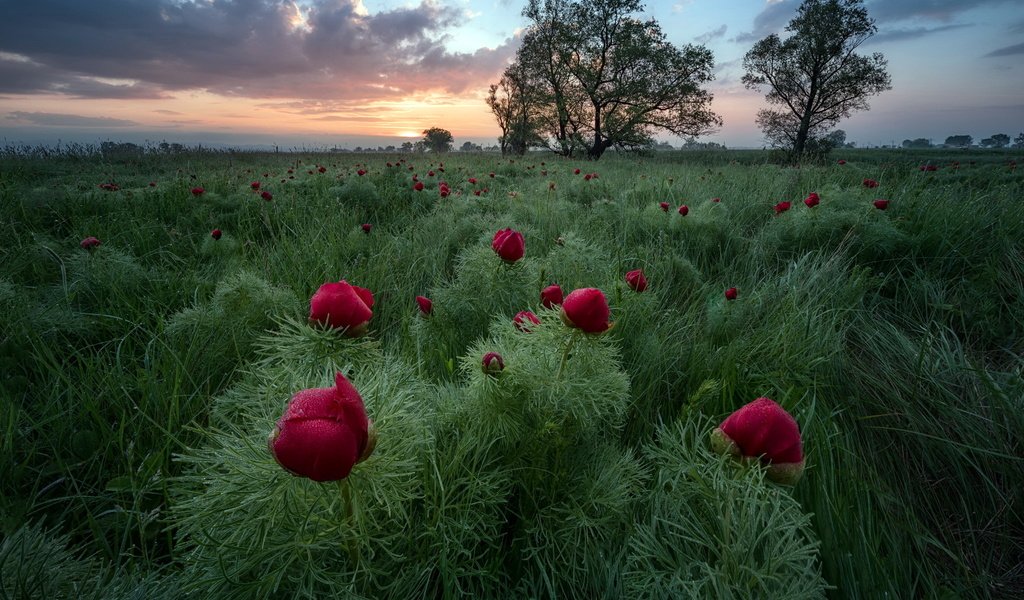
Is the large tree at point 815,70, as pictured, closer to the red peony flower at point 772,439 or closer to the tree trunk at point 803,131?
the tree trunk at point 803,131

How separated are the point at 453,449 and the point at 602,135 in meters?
25.3

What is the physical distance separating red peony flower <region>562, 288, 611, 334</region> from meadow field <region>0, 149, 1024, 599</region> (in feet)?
0.35

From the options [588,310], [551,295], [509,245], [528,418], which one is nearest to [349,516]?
[528,418]

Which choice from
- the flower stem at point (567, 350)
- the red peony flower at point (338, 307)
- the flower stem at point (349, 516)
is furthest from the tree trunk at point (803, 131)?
the flower stem at point (349, 516)

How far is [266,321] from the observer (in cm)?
196

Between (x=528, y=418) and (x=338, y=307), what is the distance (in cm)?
57

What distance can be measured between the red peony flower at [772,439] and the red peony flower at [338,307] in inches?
34.3

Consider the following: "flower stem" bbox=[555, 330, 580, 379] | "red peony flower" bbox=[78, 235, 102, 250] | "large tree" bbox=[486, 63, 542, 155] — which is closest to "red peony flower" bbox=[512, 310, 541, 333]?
"flower stem" bbox=[555, 330, 580, 379]

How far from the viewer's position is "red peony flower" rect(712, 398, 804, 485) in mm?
832

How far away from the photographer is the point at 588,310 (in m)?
0.99

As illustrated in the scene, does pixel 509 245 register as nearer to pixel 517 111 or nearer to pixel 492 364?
pixel 492 364

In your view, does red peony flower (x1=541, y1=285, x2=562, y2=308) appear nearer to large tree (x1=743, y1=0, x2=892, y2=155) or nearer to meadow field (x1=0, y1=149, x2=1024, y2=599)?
meadow field (x1=0, y1=149, x2=1024, y2=599)

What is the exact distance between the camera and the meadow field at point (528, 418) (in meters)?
0.83

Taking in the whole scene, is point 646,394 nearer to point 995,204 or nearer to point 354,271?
point 354,271
